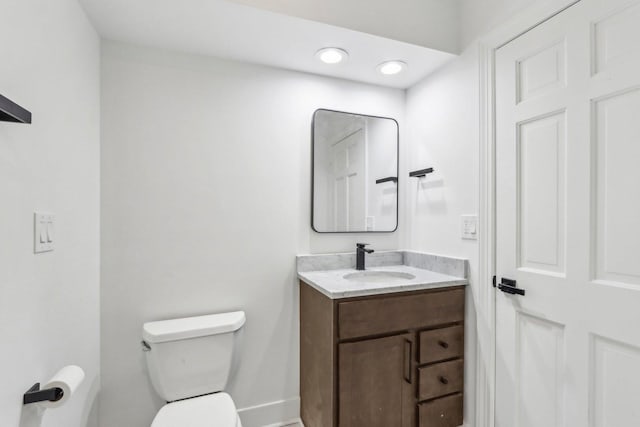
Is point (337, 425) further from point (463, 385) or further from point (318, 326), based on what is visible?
point (463, 385)

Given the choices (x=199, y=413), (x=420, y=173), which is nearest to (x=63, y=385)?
(x=199, y=413)

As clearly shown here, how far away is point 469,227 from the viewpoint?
5.43 feet

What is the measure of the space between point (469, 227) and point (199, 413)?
1583 mm

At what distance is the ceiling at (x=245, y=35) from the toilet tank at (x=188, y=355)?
4.80 ft

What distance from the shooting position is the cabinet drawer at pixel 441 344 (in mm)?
1560

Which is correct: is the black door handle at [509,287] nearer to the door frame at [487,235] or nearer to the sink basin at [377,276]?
the door frame at [487,235]

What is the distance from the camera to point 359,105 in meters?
2.06

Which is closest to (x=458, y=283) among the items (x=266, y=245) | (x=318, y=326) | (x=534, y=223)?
(x=534, y=223)

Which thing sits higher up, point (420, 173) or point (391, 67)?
point (391, 67)

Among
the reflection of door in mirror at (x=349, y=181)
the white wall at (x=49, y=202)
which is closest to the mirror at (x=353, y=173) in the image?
the reflection of door in mirror at (x=349, y=181)

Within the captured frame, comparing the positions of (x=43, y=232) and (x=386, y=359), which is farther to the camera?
(x=386, y=359)

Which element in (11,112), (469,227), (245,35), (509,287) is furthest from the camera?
(469,227)

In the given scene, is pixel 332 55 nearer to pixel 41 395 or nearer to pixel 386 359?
pixel 386 359

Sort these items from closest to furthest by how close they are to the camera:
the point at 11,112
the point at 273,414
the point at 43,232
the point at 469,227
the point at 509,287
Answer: the point at 11,112 → the point at 43,232 → the point at 509,287 → the point at 469,227 → the point at 273,414
